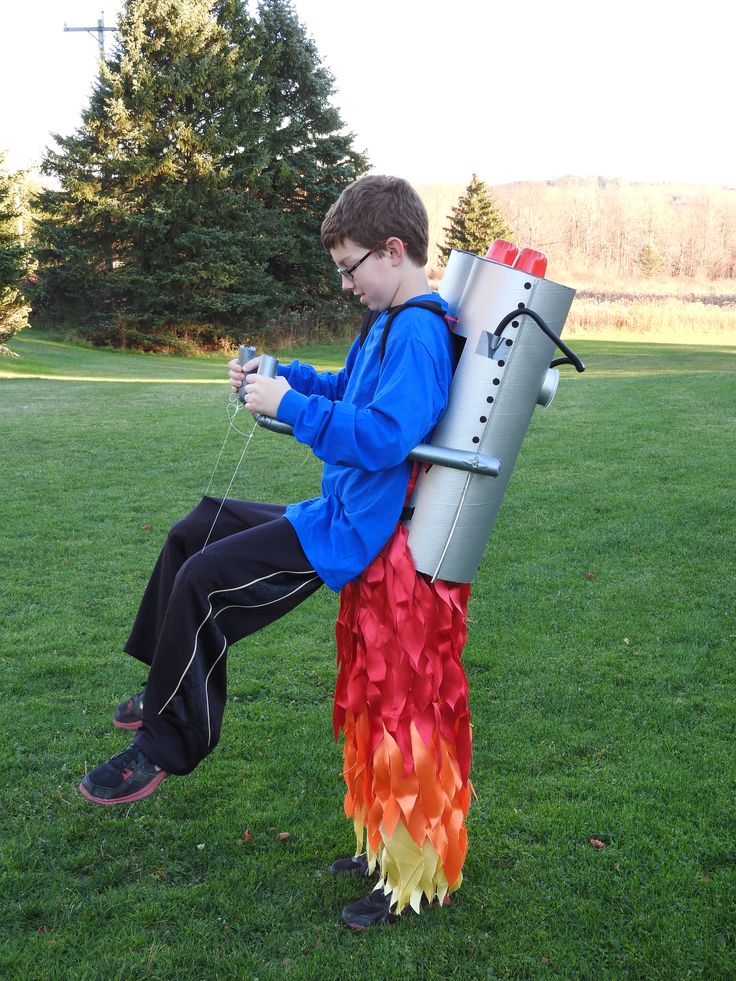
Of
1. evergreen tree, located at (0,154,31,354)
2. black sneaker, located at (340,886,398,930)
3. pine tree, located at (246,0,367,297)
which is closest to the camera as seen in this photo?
black sneaker, located at (340,886,398,930)

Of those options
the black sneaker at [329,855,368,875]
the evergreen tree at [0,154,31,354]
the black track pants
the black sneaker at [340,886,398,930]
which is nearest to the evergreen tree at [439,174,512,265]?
the evergreen tree at [0,154,31,354]

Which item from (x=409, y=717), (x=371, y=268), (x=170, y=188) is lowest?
(x=409, y=717)

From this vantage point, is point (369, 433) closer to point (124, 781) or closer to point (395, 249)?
point (395, 249)

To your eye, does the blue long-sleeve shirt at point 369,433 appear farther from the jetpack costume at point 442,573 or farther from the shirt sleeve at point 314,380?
the shirt sleeve at point 314,380

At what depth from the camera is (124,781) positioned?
264 cm

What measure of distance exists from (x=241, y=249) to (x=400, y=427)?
28512 millimetres

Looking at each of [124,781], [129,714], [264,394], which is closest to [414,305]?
[264,394]

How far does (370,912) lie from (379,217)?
2.07m

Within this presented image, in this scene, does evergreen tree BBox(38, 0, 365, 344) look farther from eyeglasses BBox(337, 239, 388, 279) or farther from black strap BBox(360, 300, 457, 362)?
black strap BBox(360, 300, 457, 362)

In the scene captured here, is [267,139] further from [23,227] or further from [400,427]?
[400,427]

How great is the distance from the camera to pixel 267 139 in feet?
101

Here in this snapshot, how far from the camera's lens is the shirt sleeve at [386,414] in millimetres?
2324

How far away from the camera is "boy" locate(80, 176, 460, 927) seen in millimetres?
2402

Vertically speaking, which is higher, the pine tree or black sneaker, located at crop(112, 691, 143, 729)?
the pine tree
